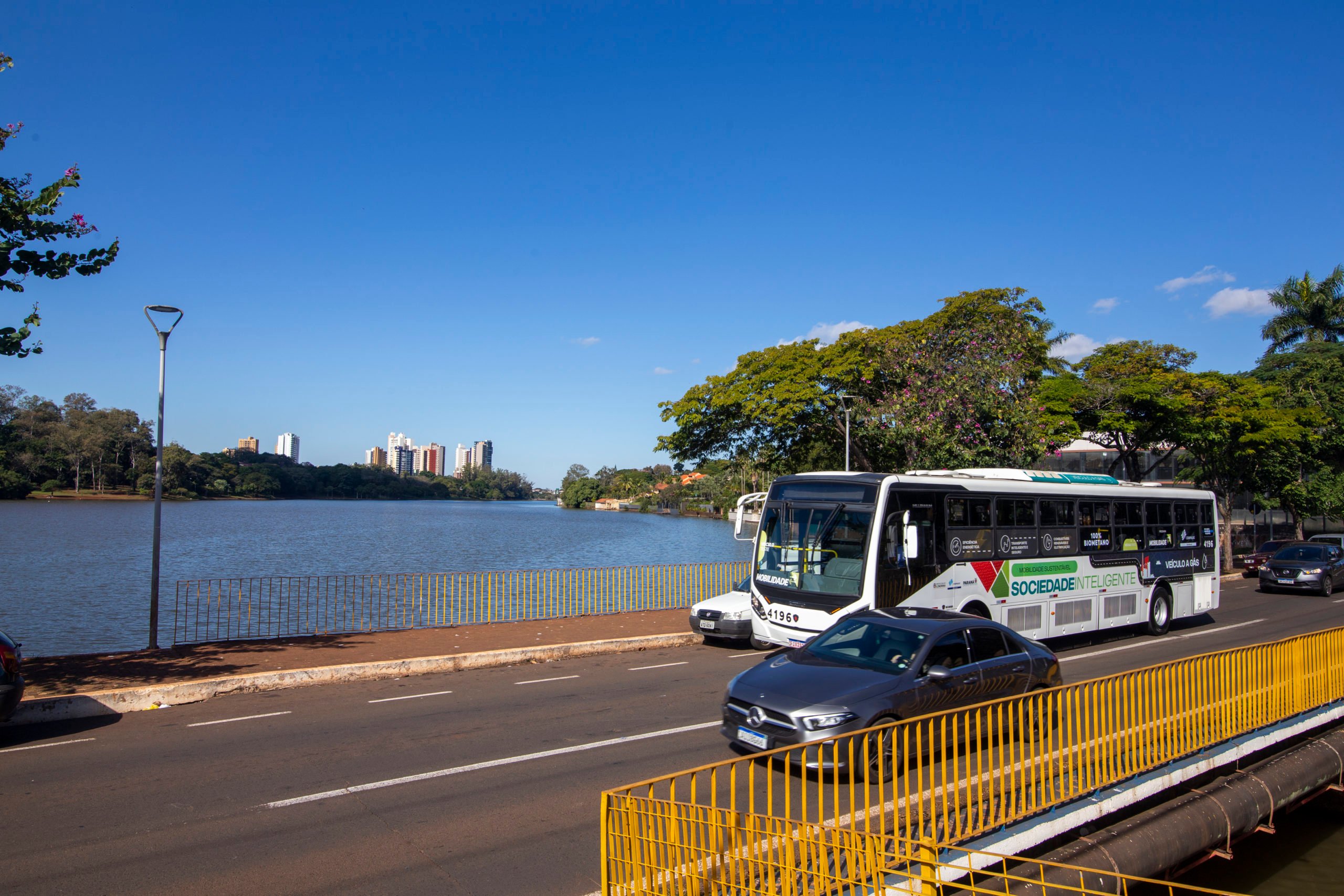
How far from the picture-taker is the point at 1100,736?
261 inches

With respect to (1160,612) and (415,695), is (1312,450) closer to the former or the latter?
(1160,612)

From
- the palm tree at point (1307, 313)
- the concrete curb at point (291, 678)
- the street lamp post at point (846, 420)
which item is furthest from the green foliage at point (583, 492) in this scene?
the concrete curb at point (291, 678)

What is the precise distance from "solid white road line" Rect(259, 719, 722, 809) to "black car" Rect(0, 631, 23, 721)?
3.72 m

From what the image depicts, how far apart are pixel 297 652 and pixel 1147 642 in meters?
16.0

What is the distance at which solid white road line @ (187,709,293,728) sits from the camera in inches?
383

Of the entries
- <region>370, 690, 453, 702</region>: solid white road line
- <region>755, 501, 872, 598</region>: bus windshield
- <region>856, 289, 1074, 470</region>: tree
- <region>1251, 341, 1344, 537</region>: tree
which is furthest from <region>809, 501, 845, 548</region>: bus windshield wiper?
<region>1251, 341, 1344, 537</region>: tree

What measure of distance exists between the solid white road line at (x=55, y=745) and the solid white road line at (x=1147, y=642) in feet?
46.5

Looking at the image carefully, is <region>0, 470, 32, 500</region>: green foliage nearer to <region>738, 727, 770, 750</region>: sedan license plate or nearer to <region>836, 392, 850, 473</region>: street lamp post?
<region>836, 392, 850, 473</region>: street lamp post

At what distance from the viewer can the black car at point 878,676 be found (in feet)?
24.0

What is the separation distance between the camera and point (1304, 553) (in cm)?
2586

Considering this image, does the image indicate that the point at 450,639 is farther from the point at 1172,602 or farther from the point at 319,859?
the point at 1172,602

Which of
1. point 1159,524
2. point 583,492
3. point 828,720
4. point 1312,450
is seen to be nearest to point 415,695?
point 828,720

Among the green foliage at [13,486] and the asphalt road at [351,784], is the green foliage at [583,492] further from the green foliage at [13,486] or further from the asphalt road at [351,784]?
the asphalt road at [351,784]

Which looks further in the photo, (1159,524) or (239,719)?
(1159,524)
